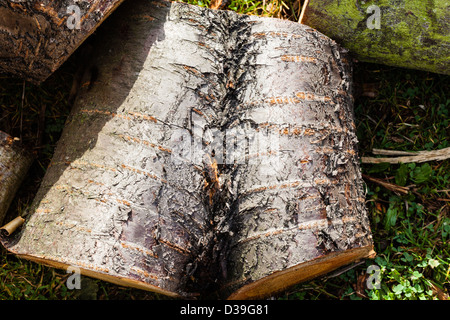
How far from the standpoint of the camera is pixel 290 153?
1922 mm

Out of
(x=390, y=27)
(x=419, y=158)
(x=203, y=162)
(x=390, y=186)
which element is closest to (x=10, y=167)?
(x=203, y=162)

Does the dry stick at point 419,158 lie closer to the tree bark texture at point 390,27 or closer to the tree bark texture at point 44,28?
the tree bark texture at point 390,27

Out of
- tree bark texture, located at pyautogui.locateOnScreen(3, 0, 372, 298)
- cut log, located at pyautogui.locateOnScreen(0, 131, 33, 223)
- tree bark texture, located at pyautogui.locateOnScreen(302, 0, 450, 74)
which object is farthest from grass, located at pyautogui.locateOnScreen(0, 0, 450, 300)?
tree bark texture, located at pyautogui.locateOnScreen(3, 0, 372, 298)

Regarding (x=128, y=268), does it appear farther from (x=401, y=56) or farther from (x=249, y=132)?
(x=401, y=56)

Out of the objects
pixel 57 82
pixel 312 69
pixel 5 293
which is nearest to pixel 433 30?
pixel 312 69

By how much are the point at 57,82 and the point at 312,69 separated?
1.86 m

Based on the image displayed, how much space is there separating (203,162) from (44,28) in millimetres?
962

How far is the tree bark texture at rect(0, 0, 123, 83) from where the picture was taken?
167 cm

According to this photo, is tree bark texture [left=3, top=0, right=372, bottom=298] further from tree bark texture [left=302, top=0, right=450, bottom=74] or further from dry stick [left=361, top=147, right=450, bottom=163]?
dry stick [left=361, top=147, right=450, bottom=163]

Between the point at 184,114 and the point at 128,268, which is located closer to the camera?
the point at 128,268

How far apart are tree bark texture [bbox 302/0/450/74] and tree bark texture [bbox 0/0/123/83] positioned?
1222 millimetres

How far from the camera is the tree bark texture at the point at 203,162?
183cm

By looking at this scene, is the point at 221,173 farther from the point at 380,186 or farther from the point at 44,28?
the point at 380,186

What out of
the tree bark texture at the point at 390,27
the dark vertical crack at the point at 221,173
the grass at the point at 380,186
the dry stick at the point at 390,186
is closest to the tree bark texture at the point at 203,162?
the dark vertical crack at the point at 221,173
